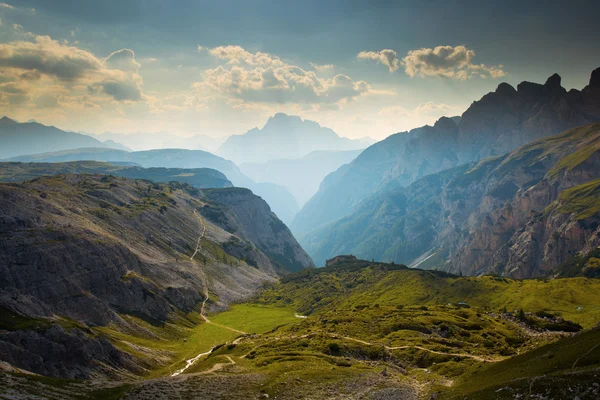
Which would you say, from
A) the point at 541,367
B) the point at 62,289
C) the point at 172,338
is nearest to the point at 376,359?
the point at 541,367

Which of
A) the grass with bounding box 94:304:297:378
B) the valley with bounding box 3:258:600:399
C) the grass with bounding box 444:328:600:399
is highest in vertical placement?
the grass with bounding box 444:328:600:399

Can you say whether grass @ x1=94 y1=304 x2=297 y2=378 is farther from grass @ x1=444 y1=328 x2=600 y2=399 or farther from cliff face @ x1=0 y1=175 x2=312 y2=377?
grass @ x1=444 y1=328 x2=600 y2=399

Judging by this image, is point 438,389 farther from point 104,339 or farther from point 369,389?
point 104,339

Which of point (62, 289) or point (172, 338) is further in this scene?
point (172, 338)

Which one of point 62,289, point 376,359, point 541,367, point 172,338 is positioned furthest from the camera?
point 172,338

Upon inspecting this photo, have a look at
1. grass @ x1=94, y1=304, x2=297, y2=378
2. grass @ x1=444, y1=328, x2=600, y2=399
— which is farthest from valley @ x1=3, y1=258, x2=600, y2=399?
grass @ x1=94, y1=304, x2=297, y2=378

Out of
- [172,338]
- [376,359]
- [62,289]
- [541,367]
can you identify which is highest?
[541,367]

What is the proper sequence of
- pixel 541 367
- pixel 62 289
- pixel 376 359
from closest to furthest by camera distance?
1. pixel 541 367
2. pixel 376 359
3. pixel 62 289

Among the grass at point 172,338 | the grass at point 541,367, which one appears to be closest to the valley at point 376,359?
the grass at point 541,367

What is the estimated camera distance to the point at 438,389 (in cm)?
6366

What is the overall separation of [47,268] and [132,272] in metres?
47.2

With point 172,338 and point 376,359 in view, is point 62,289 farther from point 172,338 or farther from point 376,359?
point 376,359

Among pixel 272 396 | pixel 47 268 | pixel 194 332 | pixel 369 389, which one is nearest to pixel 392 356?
pixel 369 389

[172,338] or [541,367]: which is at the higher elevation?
[541,367]
